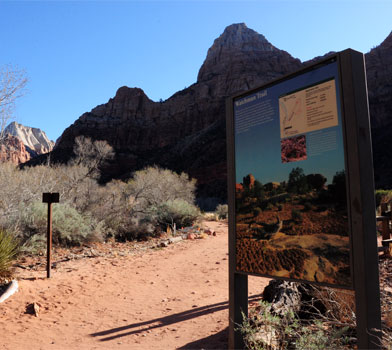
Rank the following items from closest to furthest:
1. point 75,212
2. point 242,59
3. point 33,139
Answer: point 75,212, point 242,59, point 33,139

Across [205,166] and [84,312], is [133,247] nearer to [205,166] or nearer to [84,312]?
[84,312]

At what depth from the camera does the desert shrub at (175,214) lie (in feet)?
48.3

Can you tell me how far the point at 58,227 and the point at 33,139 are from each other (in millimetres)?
122940

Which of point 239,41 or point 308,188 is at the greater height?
point 239,41

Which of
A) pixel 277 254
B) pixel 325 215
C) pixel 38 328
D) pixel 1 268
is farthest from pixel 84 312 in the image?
pixel 325 215

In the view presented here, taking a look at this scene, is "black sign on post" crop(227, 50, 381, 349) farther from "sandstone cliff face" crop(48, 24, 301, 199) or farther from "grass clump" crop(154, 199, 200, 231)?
"sandstone cliff face" crop(48, 24, 301, 199)

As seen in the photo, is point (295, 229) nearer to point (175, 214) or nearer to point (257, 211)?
point (257, 211)

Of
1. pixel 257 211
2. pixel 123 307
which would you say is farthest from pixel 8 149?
pixel 257 211

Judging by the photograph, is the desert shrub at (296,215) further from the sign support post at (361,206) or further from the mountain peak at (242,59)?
the mountain peak at (242,59)

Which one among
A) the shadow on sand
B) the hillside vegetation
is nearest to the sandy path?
the shadow on sand

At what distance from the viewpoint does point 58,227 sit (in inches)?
371

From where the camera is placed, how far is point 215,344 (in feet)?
12.4

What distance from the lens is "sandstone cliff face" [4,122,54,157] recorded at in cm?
10474

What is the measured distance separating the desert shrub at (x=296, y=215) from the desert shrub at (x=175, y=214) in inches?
467
